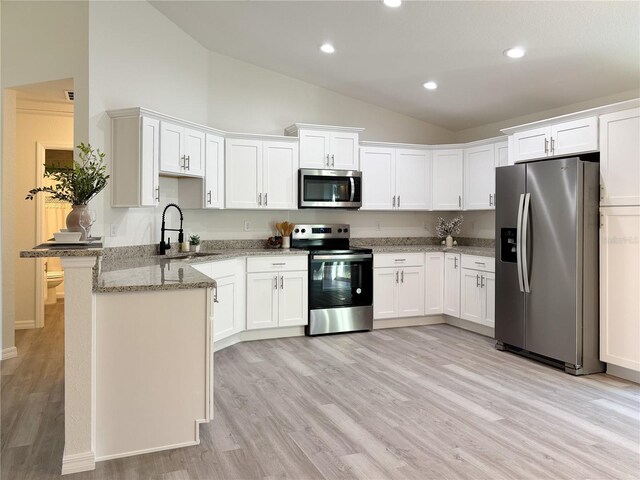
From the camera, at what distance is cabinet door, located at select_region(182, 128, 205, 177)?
4.31 metres

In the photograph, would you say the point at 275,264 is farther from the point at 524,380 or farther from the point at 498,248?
the point at 524,380

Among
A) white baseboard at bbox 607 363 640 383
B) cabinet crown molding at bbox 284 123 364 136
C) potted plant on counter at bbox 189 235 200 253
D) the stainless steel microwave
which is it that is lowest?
white baseboard at bbox 607 363 640 383

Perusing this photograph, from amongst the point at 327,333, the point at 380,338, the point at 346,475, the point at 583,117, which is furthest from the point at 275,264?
the point at 583,117

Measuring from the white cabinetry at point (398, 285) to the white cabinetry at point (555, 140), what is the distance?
168 centimetres

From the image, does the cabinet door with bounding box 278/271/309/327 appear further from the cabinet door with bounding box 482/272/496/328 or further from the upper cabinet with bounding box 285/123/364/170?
the cabinet door with bounding box 482/272/496/328

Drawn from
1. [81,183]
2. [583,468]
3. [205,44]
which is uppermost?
[205,44]

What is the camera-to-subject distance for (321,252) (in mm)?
5062

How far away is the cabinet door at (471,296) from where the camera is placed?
5.08 m

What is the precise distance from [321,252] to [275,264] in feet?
1.73

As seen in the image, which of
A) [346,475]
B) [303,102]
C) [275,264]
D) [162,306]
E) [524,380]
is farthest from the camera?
[303,102]

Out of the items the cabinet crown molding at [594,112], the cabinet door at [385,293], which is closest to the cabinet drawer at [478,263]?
the cabinet door at [385,293]

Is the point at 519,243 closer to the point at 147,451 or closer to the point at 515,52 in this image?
the point at 515,52

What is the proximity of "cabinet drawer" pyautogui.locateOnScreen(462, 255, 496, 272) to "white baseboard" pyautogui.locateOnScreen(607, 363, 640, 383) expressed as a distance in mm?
1352

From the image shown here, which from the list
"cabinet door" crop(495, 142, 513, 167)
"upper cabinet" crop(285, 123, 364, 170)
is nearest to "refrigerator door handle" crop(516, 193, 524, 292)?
"cabinet door" crop(495, 142, 513, 167)
